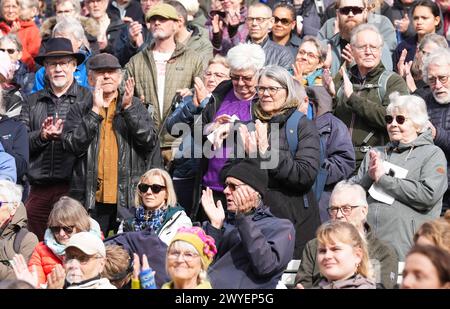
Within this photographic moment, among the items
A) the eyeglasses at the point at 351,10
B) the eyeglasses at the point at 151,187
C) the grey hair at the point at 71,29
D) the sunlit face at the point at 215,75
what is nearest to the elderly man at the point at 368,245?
the eyeglasses at the point at 151,187

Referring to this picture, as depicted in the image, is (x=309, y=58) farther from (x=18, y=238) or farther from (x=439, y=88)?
(x=18, y=238)

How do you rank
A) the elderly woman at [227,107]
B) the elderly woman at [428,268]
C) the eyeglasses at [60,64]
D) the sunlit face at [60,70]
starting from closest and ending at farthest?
the elderly woman at [428,268], the elderly woman at [227,107], the sunlit face at [60,70], the eyeglasses at [60,64]

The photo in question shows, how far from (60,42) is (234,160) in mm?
3129

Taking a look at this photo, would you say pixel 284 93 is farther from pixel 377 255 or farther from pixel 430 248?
pixel 430 248

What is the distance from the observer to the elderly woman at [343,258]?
9.59 m

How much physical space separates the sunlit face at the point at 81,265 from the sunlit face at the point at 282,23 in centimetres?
555

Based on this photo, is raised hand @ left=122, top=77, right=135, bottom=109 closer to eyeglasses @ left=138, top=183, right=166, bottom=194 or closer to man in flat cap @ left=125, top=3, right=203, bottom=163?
man in flat cap @ left=125, top=3, right=203, bottom=163

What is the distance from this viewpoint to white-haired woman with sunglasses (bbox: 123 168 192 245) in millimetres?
11617

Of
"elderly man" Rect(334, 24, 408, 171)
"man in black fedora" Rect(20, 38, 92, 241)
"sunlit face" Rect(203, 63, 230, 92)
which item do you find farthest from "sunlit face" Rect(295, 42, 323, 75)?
"man in black fedora" Rect(20, 38, 92, 241)

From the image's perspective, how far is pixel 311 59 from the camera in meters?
14.0

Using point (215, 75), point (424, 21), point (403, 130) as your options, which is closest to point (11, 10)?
point (215, 75)

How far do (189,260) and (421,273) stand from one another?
2.31 m

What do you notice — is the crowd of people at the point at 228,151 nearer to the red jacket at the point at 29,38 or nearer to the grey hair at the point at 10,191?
the grey hair at the point at 10,191

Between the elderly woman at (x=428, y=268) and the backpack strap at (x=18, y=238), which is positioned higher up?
the elderly woman at (x=428, y=268)
